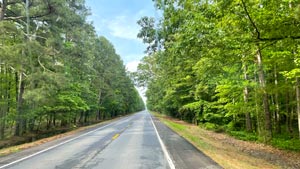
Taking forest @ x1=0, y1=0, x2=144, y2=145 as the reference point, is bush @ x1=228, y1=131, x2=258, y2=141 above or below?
below

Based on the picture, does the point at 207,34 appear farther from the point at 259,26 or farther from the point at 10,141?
the point at 10,141

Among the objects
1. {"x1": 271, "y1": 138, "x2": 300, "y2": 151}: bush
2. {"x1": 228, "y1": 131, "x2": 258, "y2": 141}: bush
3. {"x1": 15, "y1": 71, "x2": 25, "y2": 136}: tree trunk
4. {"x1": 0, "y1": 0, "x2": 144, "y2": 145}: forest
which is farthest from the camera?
{"x1": 15, "y1": 71, "x2": 25, "y2": 136}: tree trunk

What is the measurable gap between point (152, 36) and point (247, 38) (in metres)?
8.95

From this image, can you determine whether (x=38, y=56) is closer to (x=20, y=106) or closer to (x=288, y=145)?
(x=20, y=106)

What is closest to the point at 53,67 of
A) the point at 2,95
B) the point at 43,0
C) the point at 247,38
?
the point at 43,0

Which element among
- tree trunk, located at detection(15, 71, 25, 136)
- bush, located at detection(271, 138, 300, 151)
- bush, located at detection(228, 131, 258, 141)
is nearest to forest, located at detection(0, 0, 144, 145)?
tree trunk, located at detection(15, 71, 25, 136)

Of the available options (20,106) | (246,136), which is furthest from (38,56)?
(246,136)

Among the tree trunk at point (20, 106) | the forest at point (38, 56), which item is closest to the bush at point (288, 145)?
the forest at point (38, 56)

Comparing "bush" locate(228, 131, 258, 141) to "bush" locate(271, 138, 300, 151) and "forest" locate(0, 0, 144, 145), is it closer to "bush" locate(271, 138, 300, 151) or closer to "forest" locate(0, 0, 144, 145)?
"bush" locate(271, 138, 300, 151)

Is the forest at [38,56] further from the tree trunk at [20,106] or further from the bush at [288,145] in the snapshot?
the bush at [288,145]

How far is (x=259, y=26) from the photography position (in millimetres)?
8359

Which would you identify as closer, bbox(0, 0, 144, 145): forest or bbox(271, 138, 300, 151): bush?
bbox(271, 138, 300, 151): bush

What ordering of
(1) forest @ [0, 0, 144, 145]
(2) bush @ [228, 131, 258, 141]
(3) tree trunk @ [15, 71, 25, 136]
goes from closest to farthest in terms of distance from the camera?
1. (1) forest @ [0, 0, 144, 145]
2. (2) bush @ [228, 131, 258, 141]
3. (3) tree trunk @ [15, 71, 25, 136]

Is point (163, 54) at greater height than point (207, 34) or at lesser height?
greater
